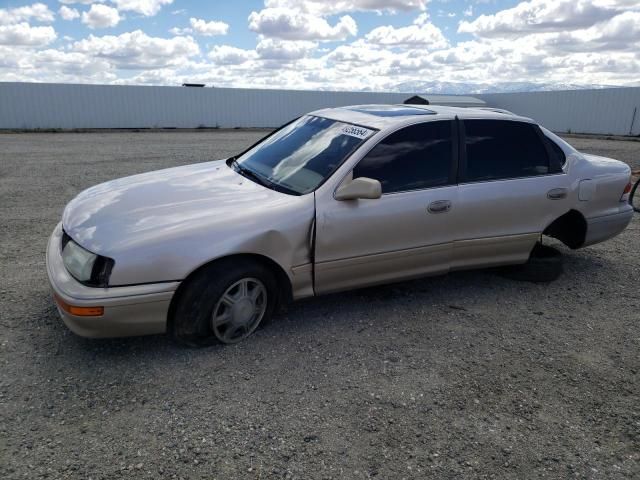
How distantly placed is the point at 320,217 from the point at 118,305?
1425 mm

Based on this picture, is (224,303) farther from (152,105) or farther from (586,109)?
(586,109)

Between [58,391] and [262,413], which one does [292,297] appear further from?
[58,391]

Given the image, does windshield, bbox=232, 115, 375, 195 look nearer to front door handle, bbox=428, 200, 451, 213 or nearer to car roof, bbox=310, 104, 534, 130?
car roof, bbox=310, 104, 534, 130

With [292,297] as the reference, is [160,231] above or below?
above

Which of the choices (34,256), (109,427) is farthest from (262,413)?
(34,256)

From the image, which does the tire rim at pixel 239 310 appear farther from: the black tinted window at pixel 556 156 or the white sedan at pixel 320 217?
the black tinted window at pixel 556 156

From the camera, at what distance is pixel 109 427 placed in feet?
8.98

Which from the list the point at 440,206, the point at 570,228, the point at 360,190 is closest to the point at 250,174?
the point at 360,190

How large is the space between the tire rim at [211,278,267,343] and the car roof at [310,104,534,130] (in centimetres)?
159

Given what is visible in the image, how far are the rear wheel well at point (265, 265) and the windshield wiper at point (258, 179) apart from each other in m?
0.55

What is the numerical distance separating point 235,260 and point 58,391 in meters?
1.28

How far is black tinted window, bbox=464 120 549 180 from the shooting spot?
4.31 m

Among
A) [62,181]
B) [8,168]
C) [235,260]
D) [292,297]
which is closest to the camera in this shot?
[235,260]

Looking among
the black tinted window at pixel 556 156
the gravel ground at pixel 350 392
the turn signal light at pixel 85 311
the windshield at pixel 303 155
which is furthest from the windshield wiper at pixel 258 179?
the black tinted window at pixel 556 156
